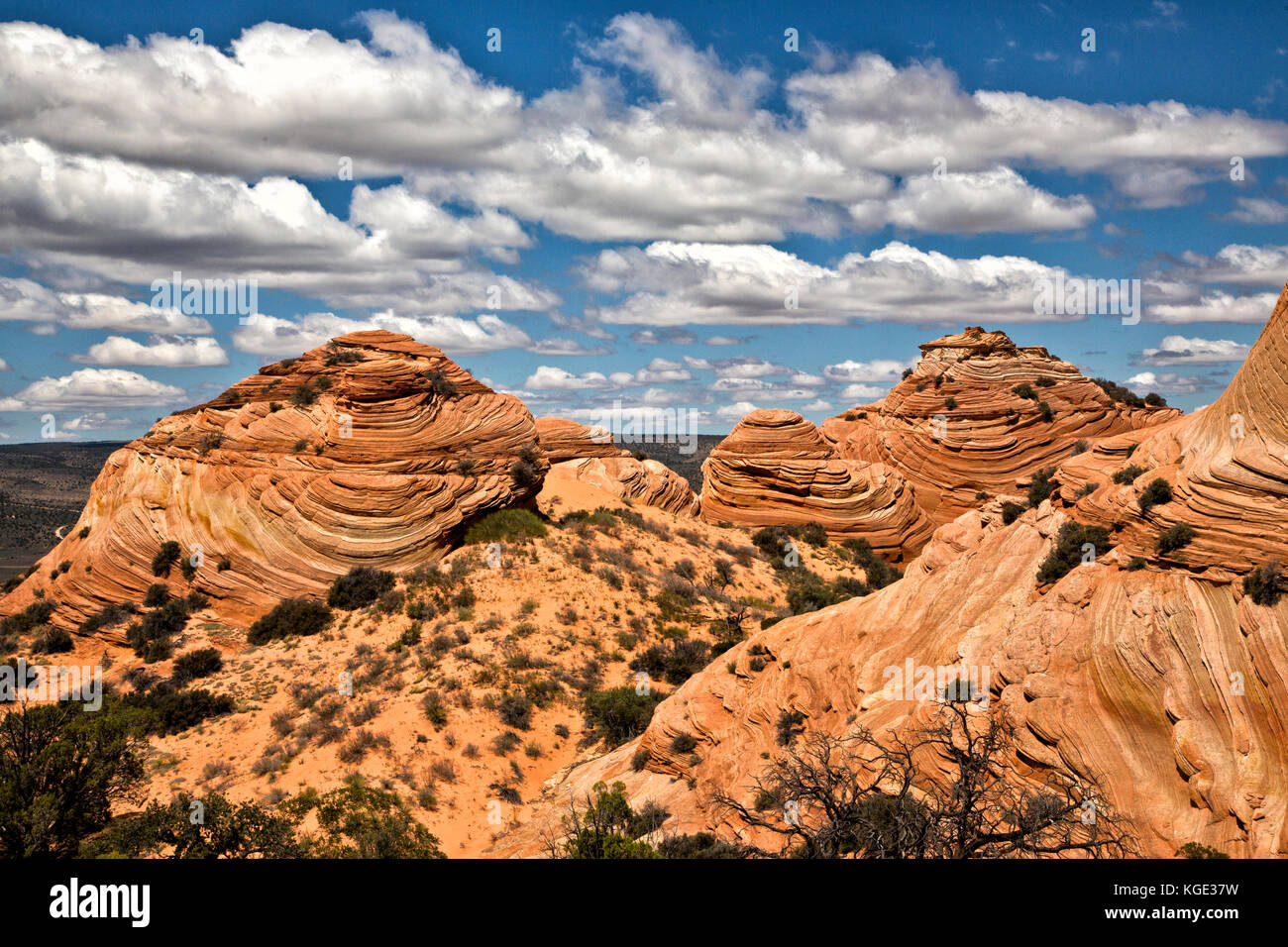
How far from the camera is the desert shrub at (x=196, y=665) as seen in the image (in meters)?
28.4

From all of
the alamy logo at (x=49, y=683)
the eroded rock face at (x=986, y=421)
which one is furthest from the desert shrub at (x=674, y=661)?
the eroded rock face at (x=986, y=421)

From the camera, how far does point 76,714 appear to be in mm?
20078

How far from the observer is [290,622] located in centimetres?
3105

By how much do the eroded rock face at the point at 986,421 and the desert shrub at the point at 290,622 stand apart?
38.8 meters

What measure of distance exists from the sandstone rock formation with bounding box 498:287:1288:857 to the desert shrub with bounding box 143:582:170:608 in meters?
20.1

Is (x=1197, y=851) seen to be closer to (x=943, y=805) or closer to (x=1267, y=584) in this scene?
(x=943, y=805)

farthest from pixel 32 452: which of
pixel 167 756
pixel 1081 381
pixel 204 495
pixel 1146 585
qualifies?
pixel 1146 585

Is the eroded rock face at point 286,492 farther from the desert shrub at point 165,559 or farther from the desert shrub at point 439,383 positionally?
the desert shrub at point 165,559

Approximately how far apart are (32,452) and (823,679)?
575 feet

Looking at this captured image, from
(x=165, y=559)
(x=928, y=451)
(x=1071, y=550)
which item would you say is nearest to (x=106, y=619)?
(x=165, y=559)

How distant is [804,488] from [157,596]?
3555 centimetres

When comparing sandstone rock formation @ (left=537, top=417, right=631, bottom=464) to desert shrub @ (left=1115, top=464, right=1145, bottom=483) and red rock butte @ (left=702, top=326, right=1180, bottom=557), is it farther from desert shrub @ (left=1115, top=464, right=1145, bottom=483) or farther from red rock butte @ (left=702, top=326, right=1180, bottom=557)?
desert shrub @ (left=1115, top=464, right=1145, bottom=483)
